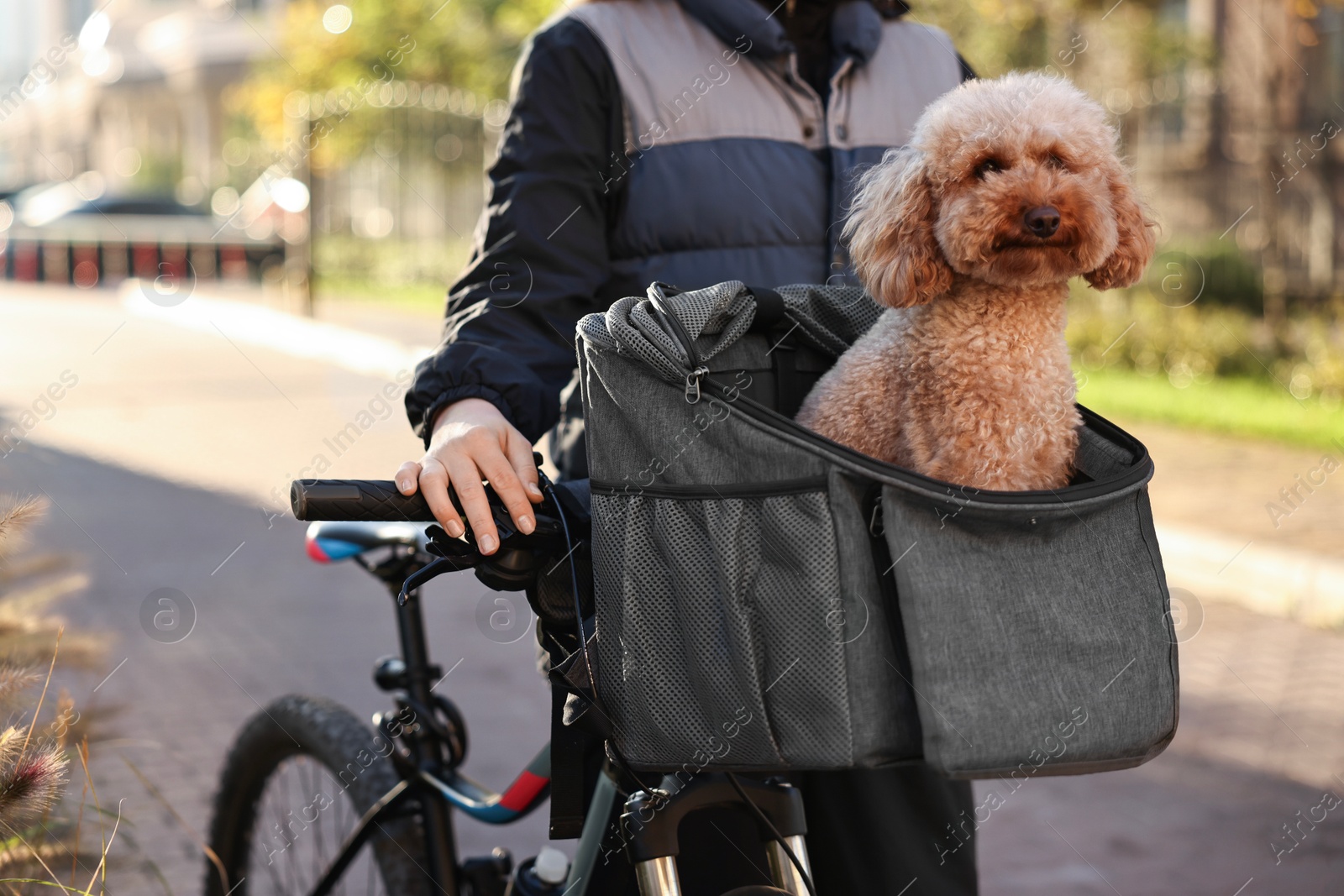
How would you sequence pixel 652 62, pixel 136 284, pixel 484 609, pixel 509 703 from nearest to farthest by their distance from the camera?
pixel 652 62, pixel 509 703, pixel 484 609, pixel 136 284

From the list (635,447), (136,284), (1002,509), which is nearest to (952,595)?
(1002,509)

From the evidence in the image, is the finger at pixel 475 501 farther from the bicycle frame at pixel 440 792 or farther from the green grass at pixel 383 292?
the green grass at pixel 383 292

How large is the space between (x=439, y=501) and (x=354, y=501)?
103mm

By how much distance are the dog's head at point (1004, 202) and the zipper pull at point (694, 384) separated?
1.43 feet

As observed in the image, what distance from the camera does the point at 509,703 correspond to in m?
5.58

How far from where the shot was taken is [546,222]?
2055 millimetres

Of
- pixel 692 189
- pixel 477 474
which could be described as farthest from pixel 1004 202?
pixel 477 474

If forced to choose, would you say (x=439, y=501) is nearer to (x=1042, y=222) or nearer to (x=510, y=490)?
(x=510, y=490)

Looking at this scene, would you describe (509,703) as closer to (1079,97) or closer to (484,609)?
(484,609)

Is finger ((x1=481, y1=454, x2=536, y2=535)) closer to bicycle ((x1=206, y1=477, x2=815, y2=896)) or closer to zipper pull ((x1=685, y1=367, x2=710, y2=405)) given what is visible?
bicycle ((x1=206, y1=477, x2=815, y2=896))

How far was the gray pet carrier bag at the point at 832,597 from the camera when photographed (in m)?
1.33

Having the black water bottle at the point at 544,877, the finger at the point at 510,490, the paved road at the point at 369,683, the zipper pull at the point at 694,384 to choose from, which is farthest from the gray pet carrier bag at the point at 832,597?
the paved road at the point at 369,683

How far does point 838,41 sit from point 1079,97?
46 centimetres

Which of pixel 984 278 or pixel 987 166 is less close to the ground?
pixel 987 166
